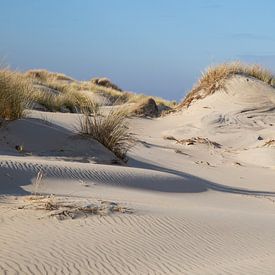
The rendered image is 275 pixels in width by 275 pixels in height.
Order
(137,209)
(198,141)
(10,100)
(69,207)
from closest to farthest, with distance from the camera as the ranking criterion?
(69,207) → (137,209) → (10,100) → (198,141)

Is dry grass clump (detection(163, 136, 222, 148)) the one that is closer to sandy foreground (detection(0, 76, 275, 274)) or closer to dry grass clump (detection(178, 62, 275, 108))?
sandy foreground (detection(0, 76, 275, 274))

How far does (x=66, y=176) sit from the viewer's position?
7938 millimetres

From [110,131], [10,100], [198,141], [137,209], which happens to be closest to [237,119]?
[198,141]

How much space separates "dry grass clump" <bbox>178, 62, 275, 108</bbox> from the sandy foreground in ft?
19.5

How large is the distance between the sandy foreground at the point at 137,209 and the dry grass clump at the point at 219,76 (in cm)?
595

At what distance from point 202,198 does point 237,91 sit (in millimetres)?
12082

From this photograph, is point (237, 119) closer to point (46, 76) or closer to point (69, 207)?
point (69, 207)

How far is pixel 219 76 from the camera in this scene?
21.0 meters

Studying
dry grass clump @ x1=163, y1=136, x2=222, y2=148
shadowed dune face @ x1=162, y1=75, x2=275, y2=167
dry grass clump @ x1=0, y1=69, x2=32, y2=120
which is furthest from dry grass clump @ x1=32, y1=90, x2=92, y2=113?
dry grass clump @ x1=0, y1=69, x2=32, y2=120

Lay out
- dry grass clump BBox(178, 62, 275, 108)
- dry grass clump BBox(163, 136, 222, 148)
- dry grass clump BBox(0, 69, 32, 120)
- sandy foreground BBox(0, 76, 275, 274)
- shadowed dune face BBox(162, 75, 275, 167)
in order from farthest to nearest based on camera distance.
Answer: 1. dry grass clump BBox(178, 62, 275, 108)
2. shadowed dune face BBox(162, 75, 275, 167)
3. dry grass clump BBox(163, 136, 222, 148)
4. dry grass clump BBox(0, 69, 32, 120)
5. sandy foreground BBox(0, 76, 275, 274)

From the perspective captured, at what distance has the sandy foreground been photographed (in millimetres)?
4754

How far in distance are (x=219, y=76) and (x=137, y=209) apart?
1508 cm

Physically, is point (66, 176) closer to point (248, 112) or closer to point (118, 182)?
point (118, 182)

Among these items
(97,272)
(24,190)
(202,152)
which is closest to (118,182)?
(24,190)
